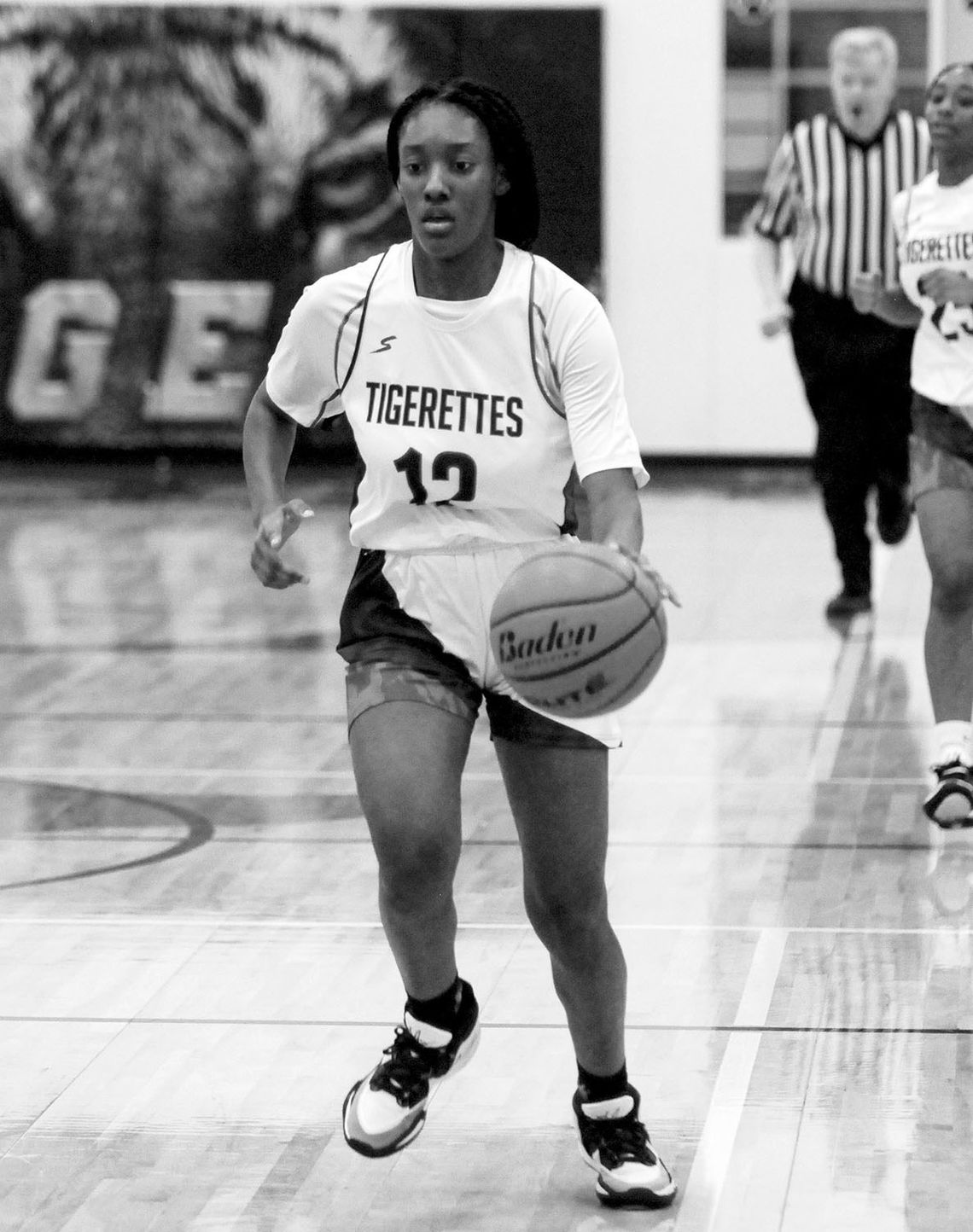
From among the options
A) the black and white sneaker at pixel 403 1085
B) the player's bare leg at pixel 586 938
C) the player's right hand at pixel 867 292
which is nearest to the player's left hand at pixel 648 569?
the player's bare leg at pixel 586 938

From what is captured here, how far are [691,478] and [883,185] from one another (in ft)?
16.5

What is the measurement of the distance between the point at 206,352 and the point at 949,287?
30.0ft

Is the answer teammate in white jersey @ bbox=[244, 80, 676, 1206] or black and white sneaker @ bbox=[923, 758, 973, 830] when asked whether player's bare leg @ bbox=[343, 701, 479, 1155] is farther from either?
black and white sneaker @ bbox=[923, 758, 973, 830]

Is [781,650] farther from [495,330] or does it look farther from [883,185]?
[495,330]

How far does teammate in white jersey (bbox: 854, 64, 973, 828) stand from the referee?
113 inches

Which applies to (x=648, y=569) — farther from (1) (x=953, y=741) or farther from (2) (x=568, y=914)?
(1) (x=953, y=741)

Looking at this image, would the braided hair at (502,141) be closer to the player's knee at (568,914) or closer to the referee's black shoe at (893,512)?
the player's knee at (568,914)

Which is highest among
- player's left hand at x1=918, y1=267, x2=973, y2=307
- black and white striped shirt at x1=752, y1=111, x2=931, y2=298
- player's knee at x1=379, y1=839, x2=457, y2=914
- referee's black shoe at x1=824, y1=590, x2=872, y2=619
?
player's left hand at x1=918, y1=267, x2=973, y2=307

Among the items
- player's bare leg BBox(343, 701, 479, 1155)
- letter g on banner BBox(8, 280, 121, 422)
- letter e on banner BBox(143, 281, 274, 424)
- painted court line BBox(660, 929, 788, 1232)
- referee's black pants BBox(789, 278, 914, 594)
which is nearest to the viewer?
player's bare leg BBox(343, 701, 479, 1155)

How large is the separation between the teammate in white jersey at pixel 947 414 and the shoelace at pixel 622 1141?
2504mm

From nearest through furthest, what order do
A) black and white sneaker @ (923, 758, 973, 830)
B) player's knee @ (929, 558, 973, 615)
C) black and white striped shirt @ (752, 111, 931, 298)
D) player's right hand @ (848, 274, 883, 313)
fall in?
player's knee @ (929, 558, 973, 615), black and white sneaker @ (923, 758, 973, 830), player's right hand @ (848, 274, 883, 313), black and white striped shirt @ (752, 111, 931, 298)

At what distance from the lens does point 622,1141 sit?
3697mm

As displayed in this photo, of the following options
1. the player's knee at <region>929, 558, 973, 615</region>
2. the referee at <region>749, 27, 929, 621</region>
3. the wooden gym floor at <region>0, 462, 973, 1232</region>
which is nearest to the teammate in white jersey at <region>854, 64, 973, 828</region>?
the player's knee at <region>929, 558, 973, 615</region>

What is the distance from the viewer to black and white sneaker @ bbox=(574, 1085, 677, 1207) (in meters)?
3.66
